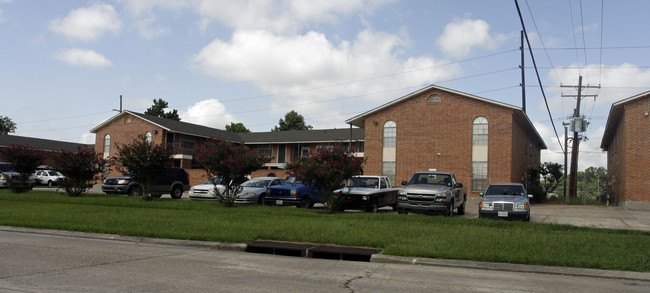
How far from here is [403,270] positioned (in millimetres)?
8234

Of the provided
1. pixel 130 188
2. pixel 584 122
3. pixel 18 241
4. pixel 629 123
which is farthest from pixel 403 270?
pixel 584 122

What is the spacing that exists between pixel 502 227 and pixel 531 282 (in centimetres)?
662

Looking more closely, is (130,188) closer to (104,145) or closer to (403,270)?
(403,270)

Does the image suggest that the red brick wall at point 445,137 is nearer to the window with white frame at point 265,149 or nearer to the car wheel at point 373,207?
the car wheel at point 373,207

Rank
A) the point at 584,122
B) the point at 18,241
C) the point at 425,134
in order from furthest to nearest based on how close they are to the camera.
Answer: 1. the point at 584,122
2. the point at 425,134
3. the point at 18,241

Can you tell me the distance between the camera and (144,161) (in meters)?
21.7

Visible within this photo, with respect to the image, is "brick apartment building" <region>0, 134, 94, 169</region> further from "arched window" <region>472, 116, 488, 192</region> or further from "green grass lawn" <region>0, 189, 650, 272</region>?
"green grass lawn" <region>0, 189, 650, 272</region>

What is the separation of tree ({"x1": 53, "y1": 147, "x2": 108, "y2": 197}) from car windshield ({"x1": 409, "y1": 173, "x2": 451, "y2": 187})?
15.9 m

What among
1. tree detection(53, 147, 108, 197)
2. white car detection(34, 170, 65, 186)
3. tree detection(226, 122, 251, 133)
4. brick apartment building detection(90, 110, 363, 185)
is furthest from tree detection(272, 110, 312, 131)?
tree detection(53, 147, 108, 197)

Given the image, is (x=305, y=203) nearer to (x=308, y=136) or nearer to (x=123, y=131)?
(x=308, y=136)

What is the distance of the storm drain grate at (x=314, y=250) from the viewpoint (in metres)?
9.58

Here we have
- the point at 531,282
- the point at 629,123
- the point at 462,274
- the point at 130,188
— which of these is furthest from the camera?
the point at 629,123

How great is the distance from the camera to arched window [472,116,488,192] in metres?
32.0

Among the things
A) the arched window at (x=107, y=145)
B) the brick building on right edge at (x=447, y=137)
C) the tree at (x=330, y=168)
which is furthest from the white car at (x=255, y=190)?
the arched window at (x=107, y=145)
